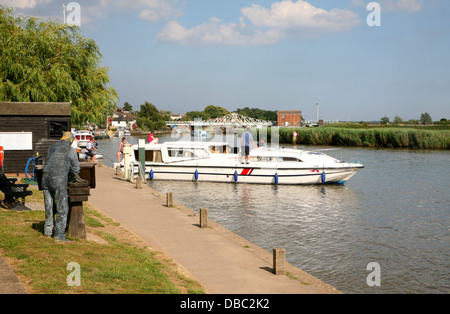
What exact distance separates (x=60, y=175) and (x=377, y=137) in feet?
217

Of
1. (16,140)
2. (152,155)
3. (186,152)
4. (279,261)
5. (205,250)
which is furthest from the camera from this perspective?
(152,155)

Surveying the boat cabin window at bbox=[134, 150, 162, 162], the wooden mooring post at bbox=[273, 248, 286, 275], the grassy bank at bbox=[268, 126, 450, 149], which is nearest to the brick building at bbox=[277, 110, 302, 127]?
the grassy bank at bbox=[268, 126, 450, 149]

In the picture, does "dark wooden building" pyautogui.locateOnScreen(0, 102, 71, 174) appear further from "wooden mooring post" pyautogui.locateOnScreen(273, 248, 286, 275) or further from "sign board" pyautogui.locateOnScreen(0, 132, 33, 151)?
"wooden mooring post" pyautogui.locateOnScreen(273, 248, 286, 275)

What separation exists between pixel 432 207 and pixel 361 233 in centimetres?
801

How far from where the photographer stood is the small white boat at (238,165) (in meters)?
29.5

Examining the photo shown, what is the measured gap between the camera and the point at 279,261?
10.2m

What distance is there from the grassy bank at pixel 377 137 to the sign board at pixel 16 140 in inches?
2186

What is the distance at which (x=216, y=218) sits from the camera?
19.2m

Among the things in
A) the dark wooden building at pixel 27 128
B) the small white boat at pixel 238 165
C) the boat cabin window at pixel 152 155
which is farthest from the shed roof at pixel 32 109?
the boat cabin window at pixel 152 155

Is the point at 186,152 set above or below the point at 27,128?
below

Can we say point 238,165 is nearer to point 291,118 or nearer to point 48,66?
point 48,66

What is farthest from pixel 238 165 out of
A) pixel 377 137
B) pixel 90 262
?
pixel 377 137
